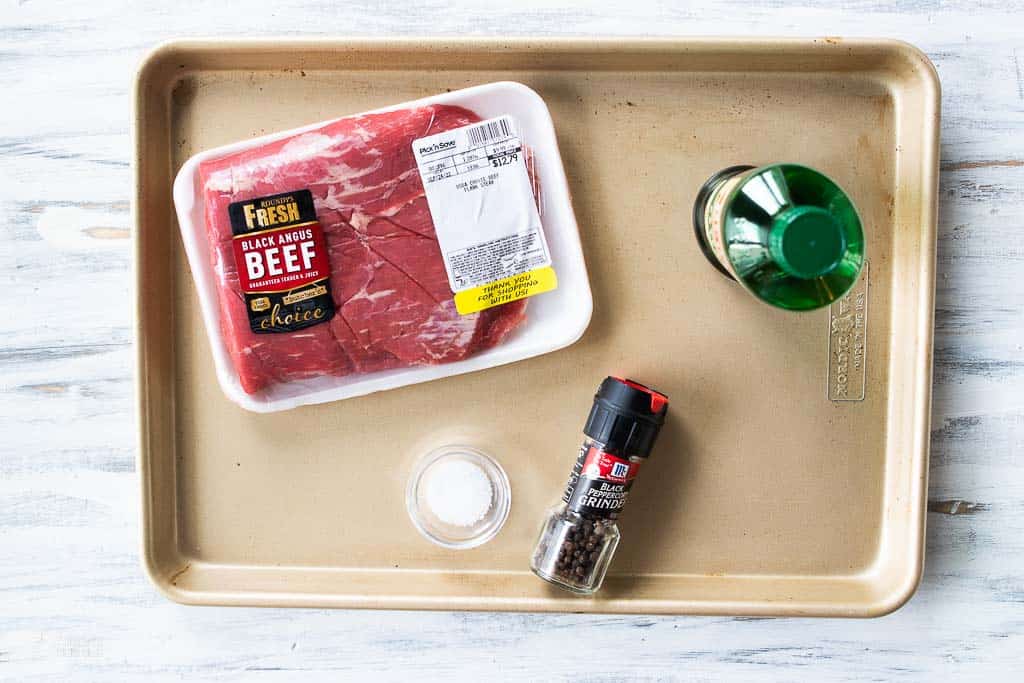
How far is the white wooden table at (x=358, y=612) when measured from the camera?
1061 millimetres

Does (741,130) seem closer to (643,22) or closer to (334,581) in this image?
(643,22)

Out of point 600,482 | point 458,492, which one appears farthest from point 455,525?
point 600,482

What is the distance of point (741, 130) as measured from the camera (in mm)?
1016

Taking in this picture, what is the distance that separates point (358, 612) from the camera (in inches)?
43.8

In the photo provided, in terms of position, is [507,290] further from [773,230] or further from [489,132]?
[773,230]

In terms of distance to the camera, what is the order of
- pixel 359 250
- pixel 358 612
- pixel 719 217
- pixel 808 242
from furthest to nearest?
pixel 358 612
pixel 359 250
pixel 719 217
pixel 808 242

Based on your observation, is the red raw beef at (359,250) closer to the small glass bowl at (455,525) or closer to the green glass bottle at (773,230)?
the small glass bowl at (455,525)

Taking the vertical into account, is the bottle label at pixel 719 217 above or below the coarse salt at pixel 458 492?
above

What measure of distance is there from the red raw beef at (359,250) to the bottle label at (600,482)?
0.21m

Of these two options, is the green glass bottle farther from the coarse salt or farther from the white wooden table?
the coarse salt

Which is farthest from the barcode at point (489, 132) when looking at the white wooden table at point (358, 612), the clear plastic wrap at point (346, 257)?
the white wooden table at point (358, 612)

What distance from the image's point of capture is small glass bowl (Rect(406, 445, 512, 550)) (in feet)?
3.37

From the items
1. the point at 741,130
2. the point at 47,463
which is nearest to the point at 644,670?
the point at 741,130

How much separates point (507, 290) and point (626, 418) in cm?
22
